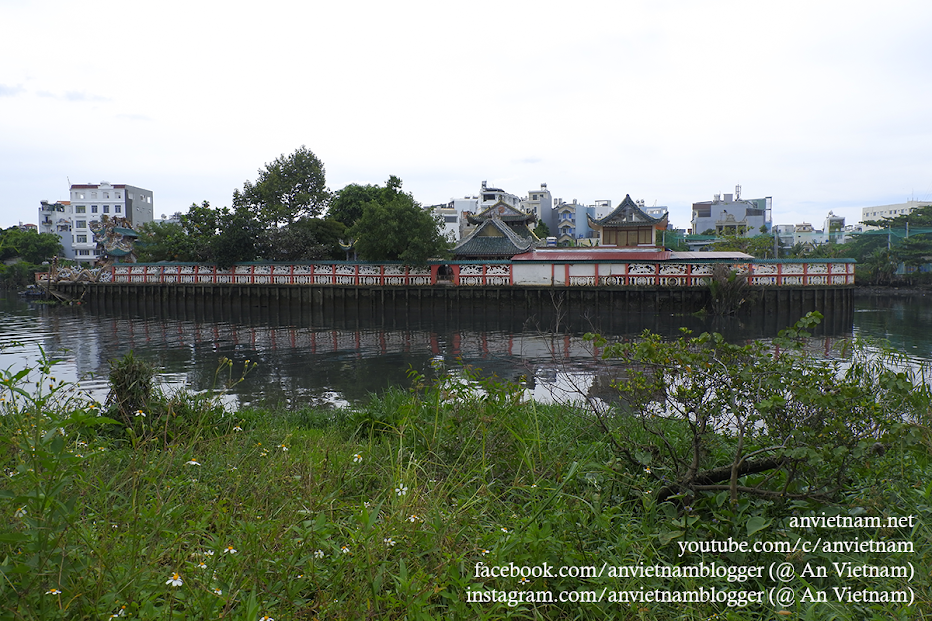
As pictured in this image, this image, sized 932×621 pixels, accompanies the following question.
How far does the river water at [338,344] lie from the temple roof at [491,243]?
25.4ft

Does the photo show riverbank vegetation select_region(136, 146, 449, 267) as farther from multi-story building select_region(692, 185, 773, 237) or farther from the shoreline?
multi-story building select_region(692, 185, 773, 237)

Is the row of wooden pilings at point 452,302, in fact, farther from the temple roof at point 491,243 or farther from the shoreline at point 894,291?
the shoreline at point 894,291

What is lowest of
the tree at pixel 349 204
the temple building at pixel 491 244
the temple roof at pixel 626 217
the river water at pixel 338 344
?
the river water at pixel 338 344

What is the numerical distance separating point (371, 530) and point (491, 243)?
28.3 m

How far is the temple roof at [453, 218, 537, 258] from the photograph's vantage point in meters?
29.8

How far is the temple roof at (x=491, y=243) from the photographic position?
29.8 meters

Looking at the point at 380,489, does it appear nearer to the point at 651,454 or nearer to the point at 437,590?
the point at 437,590

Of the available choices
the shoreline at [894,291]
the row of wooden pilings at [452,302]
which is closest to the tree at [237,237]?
the row of wooden pilings at [452,302]

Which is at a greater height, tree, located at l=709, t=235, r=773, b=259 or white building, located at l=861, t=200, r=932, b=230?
white building, located at l=861, t=200, r=932, b=230

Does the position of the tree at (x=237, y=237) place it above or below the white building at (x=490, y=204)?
below

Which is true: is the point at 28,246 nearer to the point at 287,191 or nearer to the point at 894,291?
the point at 287,191

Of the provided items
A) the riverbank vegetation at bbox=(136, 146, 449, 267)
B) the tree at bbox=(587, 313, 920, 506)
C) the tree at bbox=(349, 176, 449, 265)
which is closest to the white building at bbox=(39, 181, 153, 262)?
the riverbank vegetation at bbox=(136, 146, 449, 267)

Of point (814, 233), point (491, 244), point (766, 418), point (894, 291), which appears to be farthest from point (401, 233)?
point (814, 233)

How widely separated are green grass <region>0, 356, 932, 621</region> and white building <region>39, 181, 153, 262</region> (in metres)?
57.3
